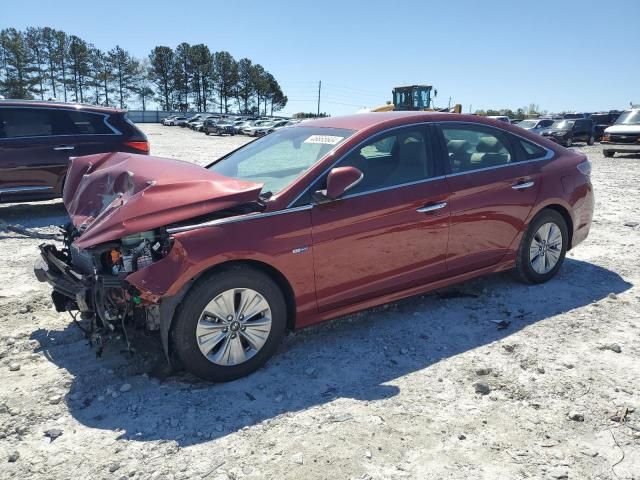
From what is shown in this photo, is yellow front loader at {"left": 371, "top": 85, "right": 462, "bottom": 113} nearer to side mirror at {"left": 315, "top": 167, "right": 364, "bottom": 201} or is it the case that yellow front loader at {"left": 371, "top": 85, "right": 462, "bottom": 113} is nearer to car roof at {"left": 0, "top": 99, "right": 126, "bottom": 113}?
car roof at {"left": 0, "top": 99, "right": 126, "bottom": 113}

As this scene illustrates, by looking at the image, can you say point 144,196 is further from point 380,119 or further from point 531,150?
point 531,150

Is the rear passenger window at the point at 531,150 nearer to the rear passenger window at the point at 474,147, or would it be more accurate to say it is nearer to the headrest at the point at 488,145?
the rear passenger window at the point at 474,147

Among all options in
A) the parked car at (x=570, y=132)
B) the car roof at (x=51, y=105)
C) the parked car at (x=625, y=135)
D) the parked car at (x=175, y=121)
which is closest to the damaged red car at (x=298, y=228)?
the car roof at (x=51, y=105)

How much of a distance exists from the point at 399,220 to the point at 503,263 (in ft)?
4.66

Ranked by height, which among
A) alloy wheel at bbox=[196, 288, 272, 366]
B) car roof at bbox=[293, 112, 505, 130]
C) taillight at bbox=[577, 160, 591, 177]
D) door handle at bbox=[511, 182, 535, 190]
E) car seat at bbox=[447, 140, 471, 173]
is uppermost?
car roof at bbox=[293, 112, 505, 130]

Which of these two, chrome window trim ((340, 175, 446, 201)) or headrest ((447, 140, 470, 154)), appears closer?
chrome window trim ((340, 175, 446, 201))

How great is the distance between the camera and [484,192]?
451 centimetres

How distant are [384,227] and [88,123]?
20.9ft

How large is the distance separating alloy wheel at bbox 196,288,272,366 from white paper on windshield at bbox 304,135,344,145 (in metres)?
1.35

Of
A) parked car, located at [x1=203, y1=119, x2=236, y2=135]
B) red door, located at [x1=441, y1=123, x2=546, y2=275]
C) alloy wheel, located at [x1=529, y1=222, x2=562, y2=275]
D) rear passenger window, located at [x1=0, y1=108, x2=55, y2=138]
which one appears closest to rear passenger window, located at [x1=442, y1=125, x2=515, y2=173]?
red door, located at [x1=441, y1=123, x2=546, y2=275]

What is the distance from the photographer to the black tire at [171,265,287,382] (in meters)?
3.25

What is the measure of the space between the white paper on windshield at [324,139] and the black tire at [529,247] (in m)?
2.11

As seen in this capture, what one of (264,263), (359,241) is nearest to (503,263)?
(359,241)

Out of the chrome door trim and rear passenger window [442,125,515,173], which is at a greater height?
rear passenger window [442,125,515,173]
